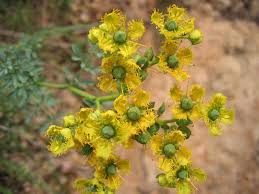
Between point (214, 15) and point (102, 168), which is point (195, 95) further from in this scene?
point (214, 15)

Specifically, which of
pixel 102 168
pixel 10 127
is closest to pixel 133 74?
pixel 102 168

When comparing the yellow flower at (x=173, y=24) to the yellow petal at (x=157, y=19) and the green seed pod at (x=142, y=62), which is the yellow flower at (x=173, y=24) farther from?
the green seed pod at (x=142, y=62)

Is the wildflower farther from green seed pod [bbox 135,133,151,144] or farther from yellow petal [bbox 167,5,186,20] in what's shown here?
yellow petal [bbox 167,5,186,20]

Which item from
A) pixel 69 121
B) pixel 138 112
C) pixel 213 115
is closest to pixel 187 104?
pixel 213 115

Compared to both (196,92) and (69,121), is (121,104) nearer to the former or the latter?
(69,121)

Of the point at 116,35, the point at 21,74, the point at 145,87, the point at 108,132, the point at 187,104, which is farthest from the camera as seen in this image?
the point at 145,87

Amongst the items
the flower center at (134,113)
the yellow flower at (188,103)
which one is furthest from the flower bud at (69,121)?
the yellow flower at (188,103)

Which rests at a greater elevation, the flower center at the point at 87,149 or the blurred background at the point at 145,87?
the flower center at the point at 87,149
